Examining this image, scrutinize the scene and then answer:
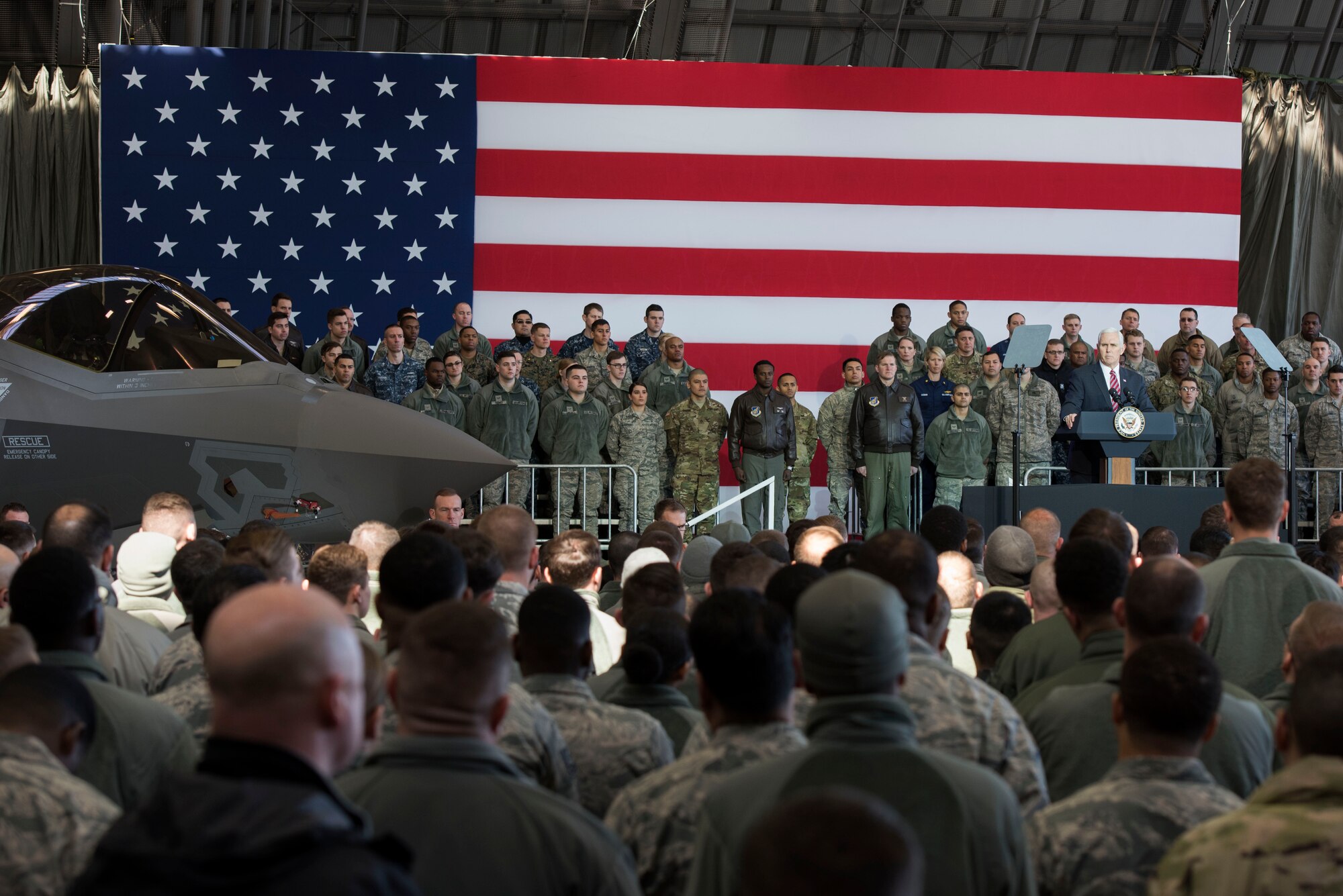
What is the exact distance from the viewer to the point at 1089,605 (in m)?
3.26

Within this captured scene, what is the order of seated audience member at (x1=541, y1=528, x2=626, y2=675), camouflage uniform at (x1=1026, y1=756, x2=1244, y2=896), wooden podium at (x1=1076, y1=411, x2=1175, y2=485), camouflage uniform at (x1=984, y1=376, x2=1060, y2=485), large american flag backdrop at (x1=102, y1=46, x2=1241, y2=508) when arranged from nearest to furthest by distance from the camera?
1. camouflage uniform at (x1=1026, y1=756, x2=1244, y2=896)
2. seated audience member at (x1=541, y1=528, x2=626, y2=675)
3. wooden podium at (x1=1076, y1=411, x2=1175, y2=485)
4. camouflage uniform at (x1=984, y1=376, x2=1060, y2=485)
5. large american flag backdrop at (x1=102, y1=46, x2=1241, y2=508)

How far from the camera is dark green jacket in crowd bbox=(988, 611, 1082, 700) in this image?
3.46m

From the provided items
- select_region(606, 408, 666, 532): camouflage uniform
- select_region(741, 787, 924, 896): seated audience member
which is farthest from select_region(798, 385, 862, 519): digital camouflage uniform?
select_region(741, 787, 924, 896): seated audience member

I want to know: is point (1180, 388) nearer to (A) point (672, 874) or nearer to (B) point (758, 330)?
(B) point (758, 330)

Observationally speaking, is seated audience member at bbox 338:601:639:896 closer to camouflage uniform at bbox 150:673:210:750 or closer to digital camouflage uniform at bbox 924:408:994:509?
camouflage uniform at bbox 150:673:210:750

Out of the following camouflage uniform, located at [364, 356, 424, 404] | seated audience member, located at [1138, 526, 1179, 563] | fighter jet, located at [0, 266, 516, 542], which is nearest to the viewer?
seated audience member, located at [1138, 526, 1179, 563]

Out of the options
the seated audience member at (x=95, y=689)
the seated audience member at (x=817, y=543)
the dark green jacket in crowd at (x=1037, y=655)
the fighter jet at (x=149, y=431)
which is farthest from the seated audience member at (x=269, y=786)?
the fighter jet at (x=149, y=431)

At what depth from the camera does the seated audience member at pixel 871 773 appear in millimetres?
1839

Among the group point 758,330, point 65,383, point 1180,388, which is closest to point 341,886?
point 65,383

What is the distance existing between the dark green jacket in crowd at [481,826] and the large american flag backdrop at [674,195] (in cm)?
1175

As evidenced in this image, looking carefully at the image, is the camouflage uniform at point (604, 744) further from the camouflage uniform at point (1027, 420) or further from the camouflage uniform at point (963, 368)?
the camouflage uniform at point (963, 368)

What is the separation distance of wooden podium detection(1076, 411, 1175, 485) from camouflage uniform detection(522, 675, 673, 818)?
6943 millimetres

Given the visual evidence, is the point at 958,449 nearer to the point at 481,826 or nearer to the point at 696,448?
the point at 696,448

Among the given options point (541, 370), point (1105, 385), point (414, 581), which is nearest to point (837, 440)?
point (1105, 385)
